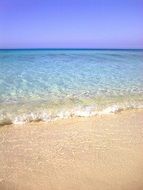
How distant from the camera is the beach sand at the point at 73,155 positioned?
2.76 m

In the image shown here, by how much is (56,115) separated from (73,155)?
5.20ft

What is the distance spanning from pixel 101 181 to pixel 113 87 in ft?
16.1

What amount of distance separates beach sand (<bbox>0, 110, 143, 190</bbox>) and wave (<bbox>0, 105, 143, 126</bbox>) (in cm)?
21

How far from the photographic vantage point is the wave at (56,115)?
15.0ft

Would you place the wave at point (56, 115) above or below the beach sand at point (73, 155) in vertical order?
above

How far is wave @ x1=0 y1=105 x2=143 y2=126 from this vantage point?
180 inches

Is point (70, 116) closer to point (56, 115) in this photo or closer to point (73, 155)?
point (56, 115)

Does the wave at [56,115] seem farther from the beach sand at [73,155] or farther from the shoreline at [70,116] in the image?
the beach sand at [73,155]

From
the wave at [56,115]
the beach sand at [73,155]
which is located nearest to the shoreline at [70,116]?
the wave at [56,115]

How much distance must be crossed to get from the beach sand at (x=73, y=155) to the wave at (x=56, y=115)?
208mm

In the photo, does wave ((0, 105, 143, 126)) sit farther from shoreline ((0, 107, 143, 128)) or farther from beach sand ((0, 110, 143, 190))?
beach sand ((0, 110, 143, 190))

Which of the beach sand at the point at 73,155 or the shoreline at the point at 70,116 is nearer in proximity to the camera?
the beach sand at the point at 73,155

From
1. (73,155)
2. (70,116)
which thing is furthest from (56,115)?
(73,155)

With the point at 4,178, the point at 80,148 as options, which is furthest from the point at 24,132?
the point at 4,178
